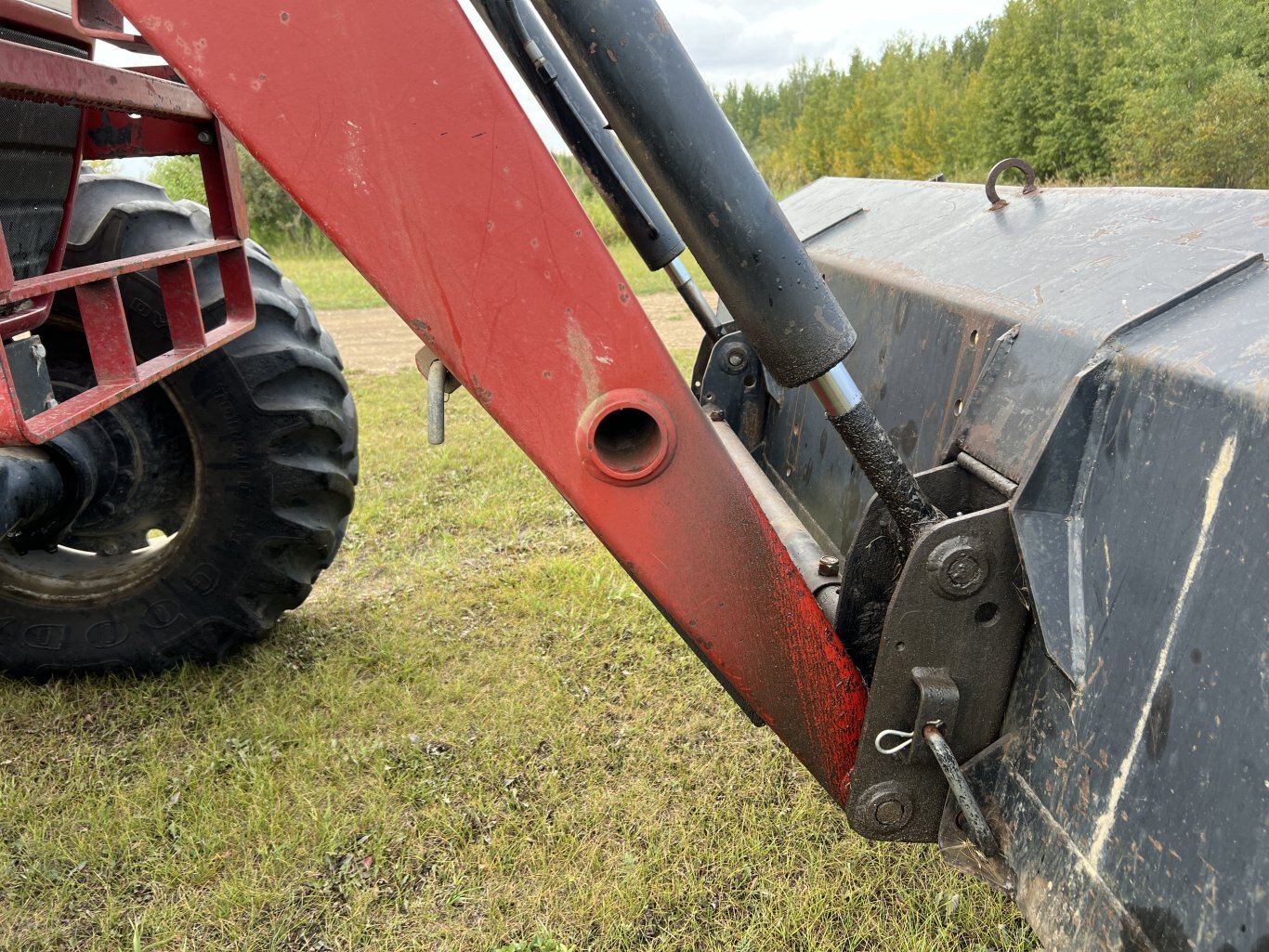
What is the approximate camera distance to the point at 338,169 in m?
1.20

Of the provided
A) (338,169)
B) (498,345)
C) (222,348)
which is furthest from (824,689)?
(222,348)

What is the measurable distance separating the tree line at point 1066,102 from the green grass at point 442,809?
14.0 m

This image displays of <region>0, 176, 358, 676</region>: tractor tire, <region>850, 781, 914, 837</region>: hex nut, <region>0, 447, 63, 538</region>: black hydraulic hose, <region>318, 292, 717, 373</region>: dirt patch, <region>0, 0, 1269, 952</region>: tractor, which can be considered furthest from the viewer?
<region>318, 292, 717, 373</region>: dirt patch

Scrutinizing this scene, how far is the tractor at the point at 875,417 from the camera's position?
1.09 meters

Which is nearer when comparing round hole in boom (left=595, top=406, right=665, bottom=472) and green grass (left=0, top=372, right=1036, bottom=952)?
round hole in boom (left=595, top=406, right=665, bottom=472)

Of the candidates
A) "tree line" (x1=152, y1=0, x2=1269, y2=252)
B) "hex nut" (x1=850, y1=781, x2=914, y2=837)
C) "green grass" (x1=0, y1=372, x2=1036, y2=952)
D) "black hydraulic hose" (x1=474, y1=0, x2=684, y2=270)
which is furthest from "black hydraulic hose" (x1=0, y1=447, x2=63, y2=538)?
"tree line" (x1=152, y1=0, x2=1269, y2=252)

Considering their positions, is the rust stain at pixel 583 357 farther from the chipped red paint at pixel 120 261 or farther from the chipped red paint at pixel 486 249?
A: the chipped red paint at pixel 120 261

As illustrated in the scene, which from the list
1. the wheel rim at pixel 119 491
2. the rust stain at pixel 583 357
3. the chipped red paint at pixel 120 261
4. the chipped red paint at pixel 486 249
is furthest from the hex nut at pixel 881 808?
the wheel rim at pixel 119 491

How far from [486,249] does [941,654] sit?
86 cm

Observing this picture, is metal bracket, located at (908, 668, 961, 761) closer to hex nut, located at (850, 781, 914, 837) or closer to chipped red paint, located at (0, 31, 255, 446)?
hex nut, located at (850, 781, 914, 837)

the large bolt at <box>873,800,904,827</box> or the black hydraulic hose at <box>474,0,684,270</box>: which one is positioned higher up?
the black hydraulic hose at <box>474,0,684,270</box>

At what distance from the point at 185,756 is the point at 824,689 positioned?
182cm

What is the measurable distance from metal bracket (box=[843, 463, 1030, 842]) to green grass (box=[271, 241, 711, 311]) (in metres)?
9.48

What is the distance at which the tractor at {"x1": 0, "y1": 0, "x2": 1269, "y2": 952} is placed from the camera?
1.09 meters
